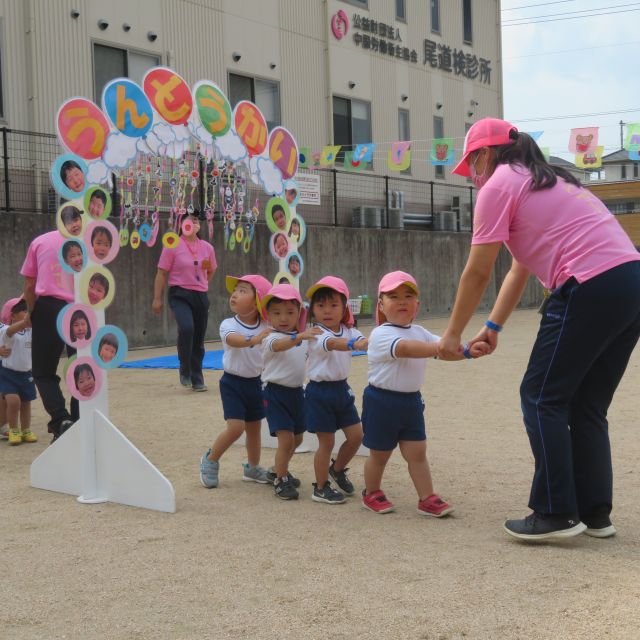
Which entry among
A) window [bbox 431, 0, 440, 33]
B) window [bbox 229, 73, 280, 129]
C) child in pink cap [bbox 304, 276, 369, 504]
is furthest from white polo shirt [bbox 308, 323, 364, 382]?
window [bbox 431, 0, 440, 33]

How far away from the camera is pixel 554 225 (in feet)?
11.5

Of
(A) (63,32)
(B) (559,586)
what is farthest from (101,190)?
(A) (63,32)

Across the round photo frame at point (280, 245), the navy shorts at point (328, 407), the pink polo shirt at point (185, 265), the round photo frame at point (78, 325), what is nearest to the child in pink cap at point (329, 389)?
the navy shorts at point (328, 407)

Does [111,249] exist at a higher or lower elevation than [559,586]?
higher

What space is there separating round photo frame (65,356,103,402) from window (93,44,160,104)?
10.0m

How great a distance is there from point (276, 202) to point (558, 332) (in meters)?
3.06

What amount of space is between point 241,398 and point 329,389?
0.59m

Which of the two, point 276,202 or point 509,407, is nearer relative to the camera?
point 276,202

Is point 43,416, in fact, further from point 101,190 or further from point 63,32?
point 63,32

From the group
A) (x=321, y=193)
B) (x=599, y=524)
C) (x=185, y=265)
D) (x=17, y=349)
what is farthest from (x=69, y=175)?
(x=321, y=193)

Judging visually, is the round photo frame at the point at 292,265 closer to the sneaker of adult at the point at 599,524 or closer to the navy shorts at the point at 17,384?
the navy shorts at the point at 17,384

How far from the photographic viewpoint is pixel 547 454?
11.7 feet

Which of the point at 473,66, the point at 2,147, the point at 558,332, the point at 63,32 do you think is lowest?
the point at 558,332

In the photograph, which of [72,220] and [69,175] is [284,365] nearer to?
[72,220]
